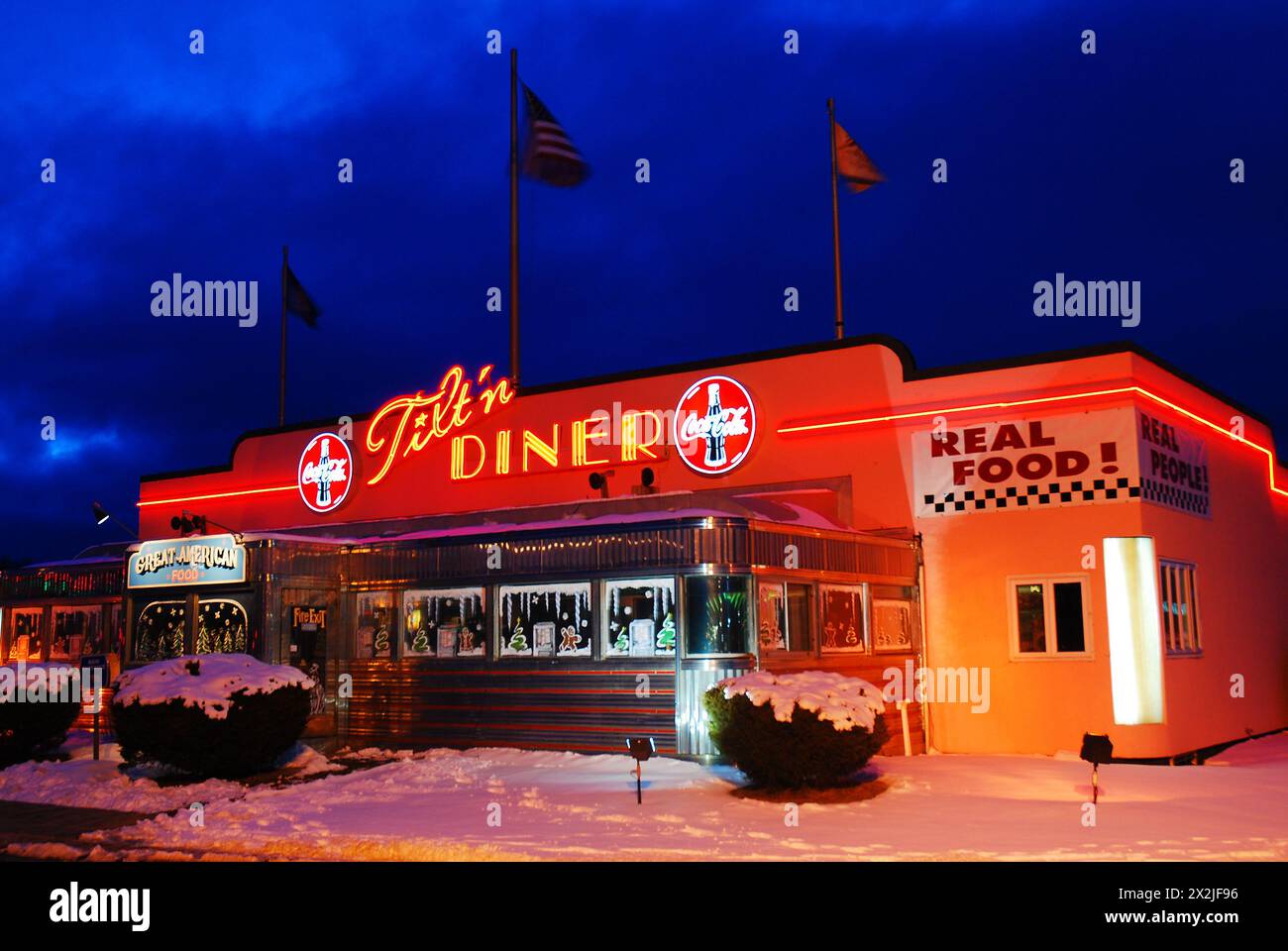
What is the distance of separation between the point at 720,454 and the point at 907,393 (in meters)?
3.03

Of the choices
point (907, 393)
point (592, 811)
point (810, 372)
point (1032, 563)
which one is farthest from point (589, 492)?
point (592, 811)

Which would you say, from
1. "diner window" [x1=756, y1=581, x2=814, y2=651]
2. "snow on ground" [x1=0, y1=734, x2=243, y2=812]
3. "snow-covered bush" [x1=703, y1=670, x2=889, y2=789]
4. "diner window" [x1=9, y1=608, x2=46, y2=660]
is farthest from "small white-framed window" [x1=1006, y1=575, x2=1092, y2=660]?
"diner window" [x1=9, y1=608, x2=46, y2=660]

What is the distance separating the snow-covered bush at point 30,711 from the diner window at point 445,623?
4.44m

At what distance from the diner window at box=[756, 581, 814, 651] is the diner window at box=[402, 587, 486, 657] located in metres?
3.87

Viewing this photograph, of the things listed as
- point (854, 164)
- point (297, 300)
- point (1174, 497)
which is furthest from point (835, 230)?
point (297, 300)

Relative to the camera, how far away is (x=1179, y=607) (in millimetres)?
16172

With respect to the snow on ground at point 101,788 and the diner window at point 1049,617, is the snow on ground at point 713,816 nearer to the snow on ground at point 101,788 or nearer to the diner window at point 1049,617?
the snow on ground at point 101,788

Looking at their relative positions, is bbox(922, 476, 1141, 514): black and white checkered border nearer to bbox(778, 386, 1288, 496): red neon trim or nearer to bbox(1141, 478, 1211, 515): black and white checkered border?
bbox(1141, 478, 1211, 515): black and white checkered border

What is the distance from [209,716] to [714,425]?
857 cm

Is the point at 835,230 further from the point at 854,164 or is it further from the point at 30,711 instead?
the point at 30,711

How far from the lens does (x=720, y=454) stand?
18.4 meters

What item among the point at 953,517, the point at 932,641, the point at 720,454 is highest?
the point at 720,454

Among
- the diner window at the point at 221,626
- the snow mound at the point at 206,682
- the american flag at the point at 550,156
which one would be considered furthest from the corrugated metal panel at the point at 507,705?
the american flag at the point at 550,156

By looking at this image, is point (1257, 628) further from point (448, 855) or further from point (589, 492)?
point (448, 855)
